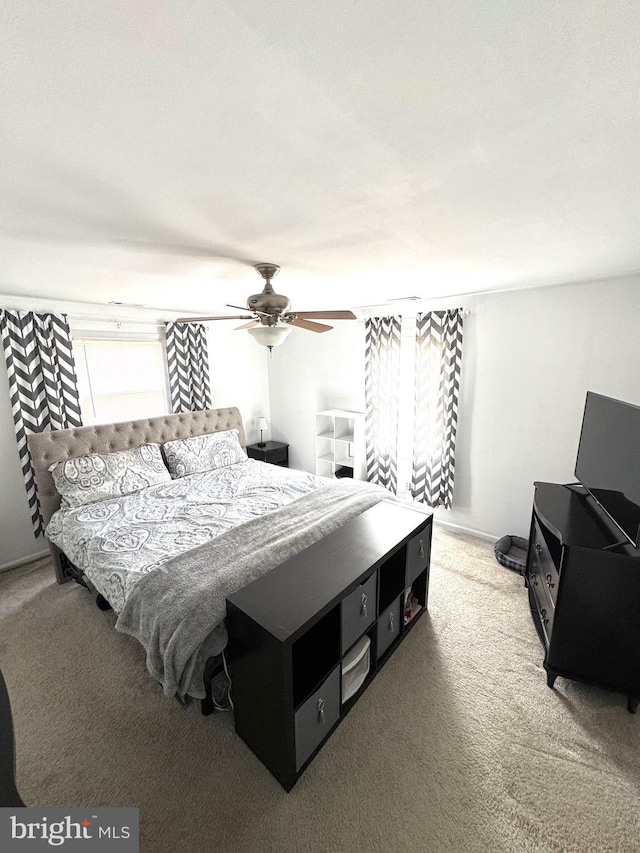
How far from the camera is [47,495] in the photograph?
284cm

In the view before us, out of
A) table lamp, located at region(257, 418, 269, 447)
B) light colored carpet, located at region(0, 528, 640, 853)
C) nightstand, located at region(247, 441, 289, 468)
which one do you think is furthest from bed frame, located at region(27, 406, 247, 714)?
table lamp, located at region(257, 418, 269, 447)

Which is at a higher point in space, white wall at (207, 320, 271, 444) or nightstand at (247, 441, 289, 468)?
white wall at (207, 320, 271, 444)

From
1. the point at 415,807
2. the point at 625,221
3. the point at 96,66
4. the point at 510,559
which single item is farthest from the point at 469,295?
the point at 415,807

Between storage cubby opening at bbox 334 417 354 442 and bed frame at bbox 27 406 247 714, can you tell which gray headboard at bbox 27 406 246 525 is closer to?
bed frame at bbox 27 406 247 714

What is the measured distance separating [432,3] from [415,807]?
2368mm

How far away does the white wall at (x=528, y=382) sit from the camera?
2.54 meters

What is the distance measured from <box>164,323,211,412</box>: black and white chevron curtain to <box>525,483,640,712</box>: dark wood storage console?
3593 mm

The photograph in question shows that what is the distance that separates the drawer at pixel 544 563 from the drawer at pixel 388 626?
831mm

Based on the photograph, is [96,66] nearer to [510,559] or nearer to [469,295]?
[469,295]

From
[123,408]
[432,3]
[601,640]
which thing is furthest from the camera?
[123,408]

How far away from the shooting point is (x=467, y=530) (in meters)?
3.45

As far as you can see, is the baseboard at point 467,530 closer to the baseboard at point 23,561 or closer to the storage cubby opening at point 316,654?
the storage cubby opening at point 316,654

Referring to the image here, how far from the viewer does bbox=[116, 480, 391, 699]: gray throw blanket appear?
1.55 m

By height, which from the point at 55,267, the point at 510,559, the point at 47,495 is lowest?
the point at 510,559
